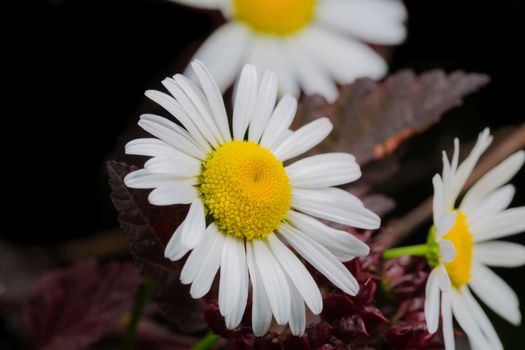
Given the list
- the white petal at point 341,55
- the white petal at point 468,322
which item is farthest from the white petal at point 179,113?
the white petal at point 341,55

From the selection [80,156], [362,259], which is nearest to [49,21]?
[80,156]

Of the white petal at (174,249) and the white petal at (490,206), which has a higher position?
the white petal at (174,249)

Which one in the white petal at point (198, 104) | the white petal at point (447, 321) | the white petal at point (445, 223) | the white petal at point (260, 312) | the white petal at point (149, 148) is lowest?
the white petal at point (447, 321)

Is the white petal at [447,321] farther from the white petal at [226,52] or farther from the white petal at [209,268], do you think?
the white petal at [226,52]

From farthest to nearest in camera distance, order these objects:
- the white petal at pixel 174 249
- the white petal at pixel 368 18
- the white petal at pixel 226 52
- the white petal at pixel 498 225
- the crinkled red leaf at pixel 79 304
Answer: the white petal at pixel 368 18
the white petal at pixel 226 52
the crinkled red leaf at pixel 79 304
the white petal at pixel 498 225
the white petal at pixel 174 249

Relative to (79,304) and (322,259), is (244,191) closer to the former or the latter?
(322,259)

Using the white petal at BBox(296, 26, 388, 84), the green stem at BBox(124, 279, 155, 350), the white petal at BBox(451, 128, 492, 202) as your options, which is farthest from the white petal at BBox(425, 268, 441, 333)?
the white petal at BBox(296, 26, 388, 84)

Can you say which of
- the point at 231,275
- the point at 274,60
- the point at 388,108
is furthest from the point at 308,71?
the point at 231,275
